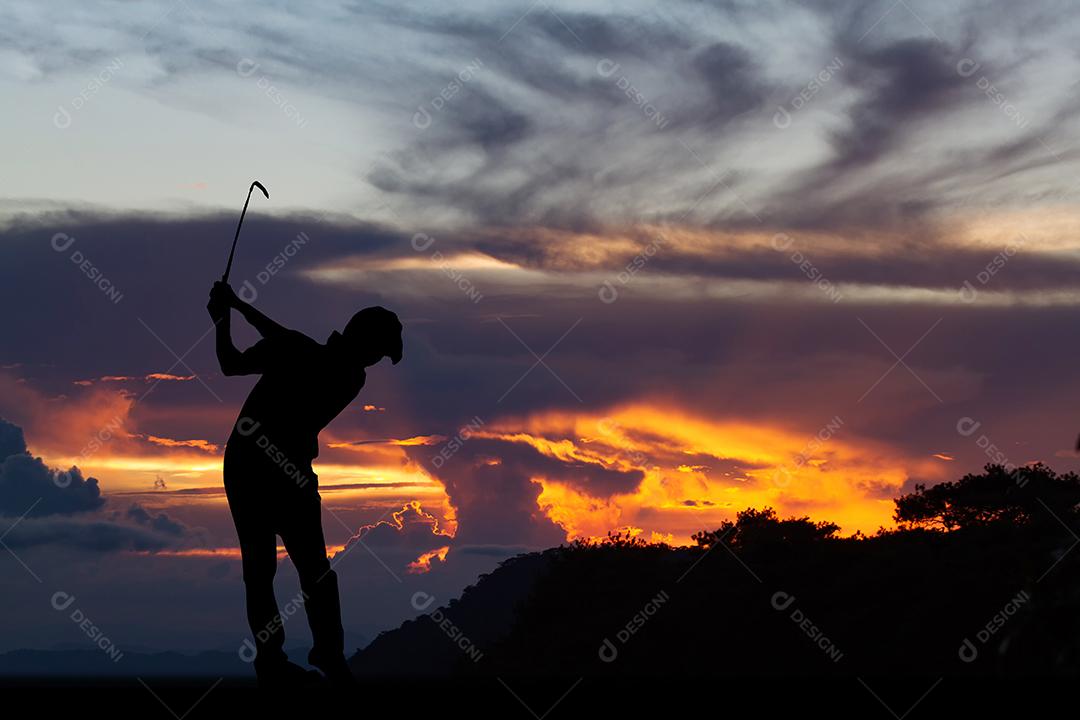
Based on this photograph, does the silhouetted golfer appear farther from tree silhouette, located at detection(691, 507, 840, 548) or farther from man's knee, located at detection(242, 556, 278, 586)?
tree silhouette, located at detection(691, 507, 840, 548)

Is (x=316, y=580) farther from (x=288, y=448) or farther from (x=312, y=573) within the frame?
(x=288, y=448)

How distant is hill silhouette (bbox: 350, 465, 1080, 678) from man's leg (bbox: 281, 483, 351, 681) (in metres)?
29.1

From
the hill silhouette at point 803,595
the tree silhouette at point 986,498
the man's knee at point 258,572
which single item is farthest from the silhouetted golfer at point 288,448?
the tree silhouette at point 986,498

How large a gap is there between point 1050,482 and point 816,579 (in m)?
13.0

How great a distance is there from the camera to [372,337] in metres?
10.5

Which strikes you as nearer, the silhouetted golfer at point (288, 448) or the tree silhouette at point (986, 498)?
the silhouetted golfer at point (288, 448)

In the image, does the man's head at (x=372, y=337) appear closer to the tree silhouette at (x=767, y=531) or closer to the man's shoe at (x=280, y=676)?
the man's shoe at (x=280, y=676)

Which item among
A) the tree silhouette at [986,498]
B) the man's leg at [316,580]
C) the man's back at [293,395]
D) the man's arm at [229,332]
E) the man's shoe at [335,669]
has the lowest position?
the tree silhouette at [986,498]

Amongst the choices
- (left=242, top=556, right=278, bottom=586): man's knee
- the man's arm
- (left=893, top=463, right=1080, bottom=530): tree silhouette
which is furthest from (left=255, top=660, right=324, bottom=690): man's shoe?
(left=893, top=463, right=1080, bottom=530): tree silhouette

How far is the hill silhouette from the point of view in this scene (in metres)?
46.2

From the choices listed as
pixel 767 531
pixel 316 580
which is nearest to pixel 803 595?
pixel 767 531

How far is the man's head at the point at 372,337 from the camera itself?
10484 mm

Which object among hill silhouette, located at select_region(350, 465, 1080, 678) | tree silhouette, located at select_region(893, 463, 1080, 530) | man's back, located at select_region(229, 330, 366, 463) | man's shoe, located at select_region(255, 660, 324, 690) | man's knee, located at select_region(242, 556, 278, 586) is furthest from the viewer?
tree silhouette, located at select_region(893, 463, 1080, 530)

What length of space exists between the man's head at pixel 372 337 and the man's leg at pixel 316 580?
3.80 ft
